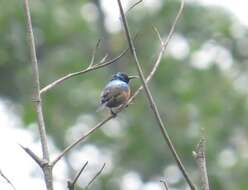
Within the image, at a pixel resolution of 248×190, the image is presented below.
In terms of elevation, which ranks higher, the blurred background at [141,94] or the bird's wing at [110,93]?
the blurred background at [141,94]

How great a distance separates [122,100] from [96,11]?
11.2 metres

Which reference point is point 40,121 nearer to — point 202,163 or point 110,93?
point 202,163

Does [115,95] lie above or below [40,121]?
above

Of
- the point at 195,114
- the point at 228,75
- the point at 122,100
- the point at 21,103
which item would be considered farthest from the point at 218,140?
the point at 122,100

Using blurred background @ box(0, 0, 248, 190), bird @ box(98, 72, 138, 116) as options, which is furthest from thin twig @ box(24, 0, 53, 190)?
blurred background @ box(0, 0, 248, 190)

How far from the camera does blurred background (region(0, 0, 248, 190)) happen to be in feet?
46.6

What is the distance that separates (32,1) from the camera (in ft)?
44.1

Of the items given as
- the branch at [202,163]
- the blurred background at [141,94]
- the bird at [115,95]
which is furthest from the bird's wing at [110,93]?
the blurred background at [141,94]

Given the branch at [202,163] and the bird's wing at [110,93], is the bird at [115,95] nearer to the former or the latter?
the bird's wing at [110,93]

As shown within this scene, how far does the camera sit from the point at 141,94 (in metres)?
14.7

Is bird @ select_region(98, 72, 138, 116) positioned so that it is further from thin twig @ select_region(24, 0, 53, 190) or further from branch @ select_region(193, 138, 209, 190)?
branch @ select_region(193, 138, 209, 190)

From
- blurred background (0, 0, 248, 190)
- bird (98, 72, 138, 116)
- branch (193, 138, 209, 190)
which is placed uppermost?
blurred background (0, 0, 248, 190)

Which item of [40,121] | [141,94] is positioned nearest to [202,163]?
[40,121]

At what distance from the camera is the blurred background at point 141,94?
14.2 metres
